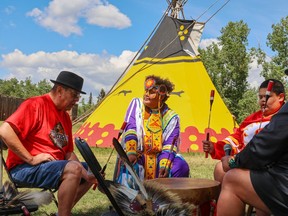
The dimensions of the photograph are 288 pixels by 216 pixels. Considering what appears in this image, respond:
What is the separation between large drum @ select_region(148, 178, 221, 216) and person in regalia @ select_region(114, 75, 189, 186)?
3.24 feet

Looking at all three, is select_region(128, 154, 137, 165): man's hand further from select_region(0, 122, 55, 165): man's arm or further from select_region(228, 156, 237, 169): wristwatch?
select_region(228, 156, 237, 169): wristwatch

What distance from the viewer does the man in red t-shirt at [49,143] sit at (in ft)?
10.8

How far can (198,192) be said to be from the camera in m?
2.89

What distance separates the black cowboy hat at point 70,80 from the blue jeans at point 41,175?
0.70 m

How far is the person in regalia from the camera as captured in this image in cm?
423

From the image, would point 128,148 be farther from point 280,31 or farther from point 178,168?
point 280,31

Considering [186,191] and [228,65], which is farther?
[228,65]

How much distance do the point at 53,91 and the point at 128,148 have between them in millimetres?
1030

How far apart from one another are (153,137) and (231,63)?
28642mm

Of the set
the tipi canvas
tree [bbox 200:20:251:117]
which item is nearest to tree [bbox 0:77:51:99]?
tree [bbox 200:20:251:117]

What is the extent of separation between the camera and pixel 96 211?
474cm

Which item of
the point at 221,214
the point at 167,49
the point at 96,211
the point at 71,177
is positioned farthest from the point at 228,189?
the point at 167,49

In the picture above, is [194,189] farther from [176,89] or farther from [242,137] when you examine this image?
[176,89]

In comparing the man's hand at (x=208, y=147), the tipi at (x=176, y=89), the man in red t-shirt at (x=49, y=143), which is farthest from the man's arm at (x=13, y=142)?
the tipi at (x=176, y=89)
